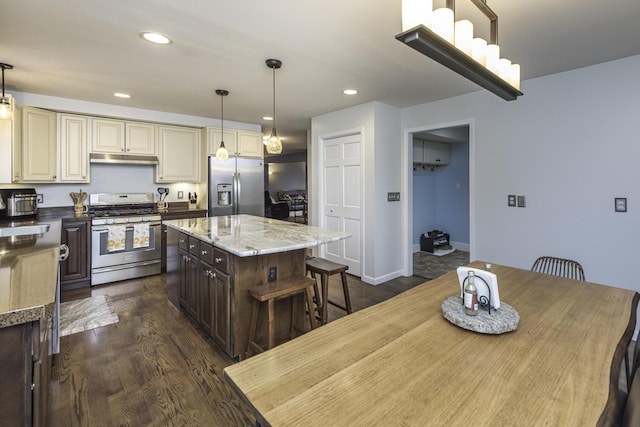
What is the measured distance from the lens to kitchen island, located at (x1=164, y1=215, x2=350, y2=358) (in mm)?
2150

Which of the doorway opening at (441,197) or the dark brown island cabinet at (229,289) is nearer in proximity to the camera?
the dark brown island cabinet at (229,289)

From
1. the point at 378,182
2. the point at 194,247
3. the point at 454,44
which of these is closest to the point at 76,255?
the point at 194,247

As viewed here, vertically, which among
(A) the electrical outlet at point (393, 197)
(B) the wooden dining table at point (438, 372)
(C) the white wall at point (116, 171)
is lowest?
(B) the wooden dining table at point (438, 372)

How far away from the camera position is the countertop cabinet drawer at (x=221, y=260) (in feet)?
7.21

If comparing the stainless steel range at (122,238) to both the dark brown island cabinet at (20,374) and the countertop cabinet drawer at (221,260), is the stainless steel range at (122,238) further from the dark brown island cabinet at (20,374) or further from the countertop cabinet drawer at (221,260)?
the dark brown island cabinet at (20,374)

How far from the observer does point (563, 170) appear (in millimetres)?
2996

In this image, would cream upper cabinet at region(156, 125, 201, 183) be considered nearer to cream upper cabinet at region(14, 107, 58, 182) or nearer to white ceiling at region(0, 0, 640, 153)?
white ceiling at region(0, 0, 640, 153)

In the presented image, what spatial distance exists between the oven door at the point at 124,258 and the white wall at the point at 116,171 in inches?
31.5

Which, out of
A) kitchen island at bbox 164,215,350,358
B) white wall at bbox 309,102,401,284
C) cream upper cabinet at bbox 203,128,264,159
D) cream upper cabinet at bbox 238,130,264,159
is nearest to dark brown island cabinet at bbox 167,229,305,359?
kitchen island at bbox 164,215,350,358

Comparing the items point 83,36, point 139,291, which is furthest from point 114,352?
point 83,36

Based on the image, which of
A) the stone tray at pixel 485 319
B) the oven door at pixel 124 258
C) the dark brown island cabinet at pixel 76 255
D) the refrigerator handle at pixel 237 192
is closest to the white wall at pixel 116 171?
the refrigerator handle at pixel 237 192

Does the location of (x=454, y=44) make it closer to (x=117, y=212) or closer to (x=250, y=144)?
(x=250, y=144)

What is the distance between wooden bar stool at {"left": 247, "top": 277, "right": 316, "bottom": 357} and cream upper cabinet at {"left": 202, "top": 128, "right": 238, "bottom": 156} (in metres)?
3.32

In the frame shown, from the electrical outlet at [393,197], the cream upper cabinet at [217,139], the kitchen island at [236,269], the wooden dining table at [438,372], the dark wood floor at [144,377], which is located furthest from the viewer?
the cream upper cabinet at [217,139]
